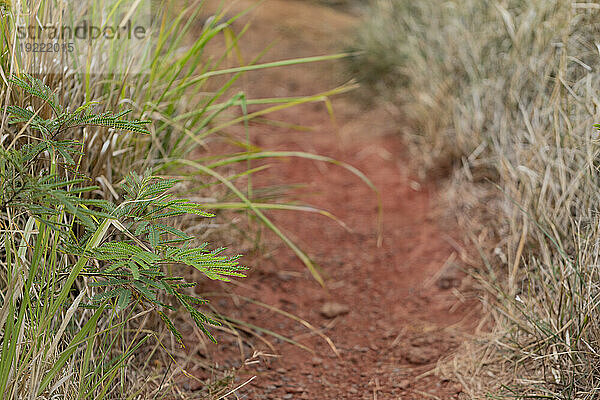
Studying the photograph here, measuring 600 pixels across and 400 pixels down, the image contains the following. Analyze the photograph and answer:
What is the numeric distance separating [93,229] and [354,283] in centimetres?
131

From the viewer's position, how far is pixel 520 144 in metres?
2.30

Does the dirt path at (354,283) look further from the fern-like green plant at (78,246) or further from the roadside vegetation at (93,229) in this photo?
the fern-like green plant at (78,246)

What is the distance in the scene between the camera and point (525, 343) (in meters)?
1.76

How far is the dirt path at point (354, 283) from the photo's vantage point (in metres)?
1.85

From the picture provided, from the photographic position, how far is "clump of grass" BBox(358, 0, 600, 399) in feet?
5.45

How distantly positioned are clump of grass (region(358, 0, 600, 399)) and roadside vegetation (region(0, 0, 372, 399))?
737mm

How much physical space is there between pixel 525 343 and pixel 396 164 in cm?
→ 148

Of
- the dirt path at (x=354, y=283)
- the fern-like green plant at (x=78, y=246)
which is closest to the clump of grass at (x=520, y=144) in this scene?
the dirt path at (x=354, y=283)

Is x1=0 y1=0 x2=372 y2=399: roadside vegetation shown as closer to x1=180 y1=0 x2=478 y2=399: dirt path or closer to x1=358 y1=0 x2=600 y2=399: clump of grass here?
x1=180 y1=0 x2=478 y2=399: dirt path

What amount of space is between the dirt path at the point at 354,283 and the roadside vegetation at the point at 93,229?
0.22 m

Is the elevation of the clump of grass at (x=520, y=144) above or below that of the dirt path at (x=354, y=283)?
above

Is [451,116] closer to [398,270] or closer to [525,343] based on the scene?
[398,270]

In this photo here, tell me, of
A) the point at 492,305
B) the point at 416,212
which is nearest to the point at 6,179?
the point at 492,305

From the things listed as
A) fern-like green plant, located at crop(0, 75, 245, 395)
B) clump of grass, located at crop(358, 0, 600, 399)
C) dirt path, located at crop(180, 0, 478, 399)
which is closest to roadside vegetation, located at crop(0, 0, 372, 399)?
fern-like green plant, located at crop(0, 75, 245, 395)
